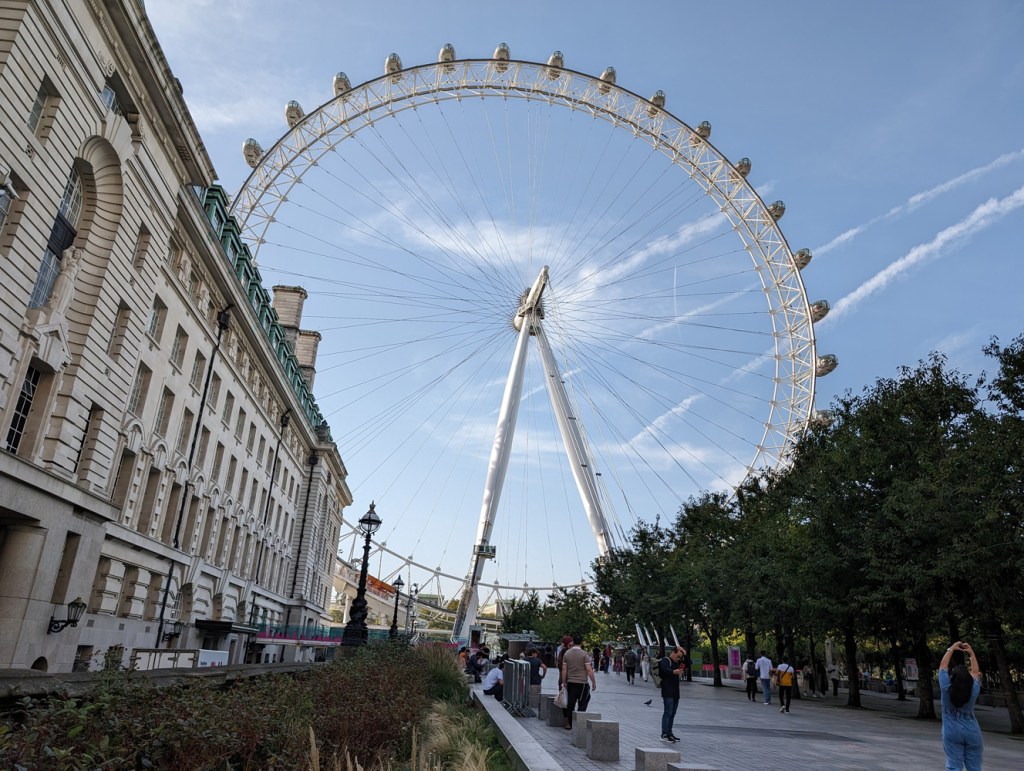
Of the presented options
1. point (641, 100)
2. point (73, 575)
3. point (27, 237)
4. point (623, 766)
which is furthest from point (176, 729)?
point (641, 100)

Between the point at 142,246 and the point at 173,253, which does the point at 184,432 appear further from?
the point at 142,246

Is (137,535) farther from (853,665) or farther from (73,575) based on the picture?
(853,665)

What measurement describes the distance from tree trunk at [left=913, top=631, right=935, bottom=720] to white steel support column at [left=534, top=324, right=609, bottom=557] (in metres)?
29.8

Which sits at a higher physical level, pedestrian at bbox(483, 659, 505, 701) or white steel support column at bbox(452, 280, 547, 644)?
white steel support column at bbox(452, 280, 547, 644)

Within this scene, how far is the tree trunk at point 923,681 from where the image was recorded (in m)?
27.4

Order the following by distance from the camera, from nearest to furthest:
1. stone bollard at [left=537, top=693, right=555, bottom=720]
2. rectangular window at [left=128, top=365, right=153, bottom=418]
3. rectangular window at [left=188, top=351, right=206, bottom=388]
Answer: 1. stone bollard at [left=537, top=693, right=555, bottom=720]
2. rectangular window at [left=128, top=365, right=153, bottom=418]
3. rectangular window at [left=188, top=351, right=206, bottom=388]

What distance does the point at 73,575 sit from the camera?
22672 mm

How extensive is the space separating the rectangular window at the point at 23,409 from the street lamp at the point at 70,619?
16.0 ft

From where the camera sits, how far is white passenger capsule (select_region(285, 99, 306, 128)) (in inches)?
2060

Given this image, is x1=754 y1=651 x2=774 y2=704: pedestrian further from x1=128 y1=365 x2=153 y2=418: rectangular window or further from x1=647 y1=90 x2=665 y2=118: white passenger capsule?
→ x1=647 y1=90 x2=665 y2=118: white passenger capsule

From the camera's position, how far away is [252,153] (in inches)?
2010

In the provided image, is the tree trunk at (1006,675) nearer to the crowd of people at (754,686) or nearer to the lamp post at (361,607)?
the crowd of people at (754,686)

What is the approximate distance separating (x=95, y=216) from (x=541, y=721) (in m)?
20.1

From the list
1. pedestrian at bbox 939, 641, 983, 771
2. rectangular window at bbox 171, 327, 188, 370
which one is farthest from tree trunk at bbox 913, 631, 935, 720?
rectangular window at bbox 171, 327, 188, 370
